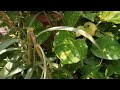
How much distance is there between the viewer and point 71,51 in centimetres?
83

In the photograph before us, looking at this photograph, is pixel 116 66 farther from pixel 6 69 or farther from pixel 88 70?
pixel 6 69

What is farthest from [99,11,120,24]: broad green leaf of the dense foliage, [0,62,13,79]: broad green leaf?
[0,62,13,79]: broad green leaf

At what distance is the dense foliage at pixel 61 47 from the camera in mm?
826

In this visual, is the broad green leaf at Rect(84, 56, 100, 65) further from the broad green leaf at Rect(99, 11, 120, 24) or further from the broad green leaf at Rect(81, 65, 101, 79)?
the broad green leaf at Rect(99, 11, 120, 24)

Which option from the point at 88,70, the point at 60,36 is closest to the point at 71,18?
the point at 60,36

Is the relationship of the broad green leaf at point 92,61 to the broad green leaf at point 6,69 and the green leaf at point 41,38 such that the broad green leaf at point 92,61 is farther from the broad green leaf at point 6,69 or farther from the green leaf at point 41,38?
the broad green leaf at point 6,69

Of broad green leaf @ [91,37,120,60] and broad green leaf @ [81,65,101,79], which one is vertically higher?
broad green leaf @ [91,37,120,60]

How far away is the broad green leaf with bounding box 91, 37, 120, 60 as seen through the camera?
0.89 metres

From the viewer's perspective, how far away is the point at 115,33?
1.03 meters

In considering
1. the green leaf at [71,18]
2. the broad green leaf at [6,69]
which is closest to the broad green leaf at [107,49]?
the green leaf at [71,18]
